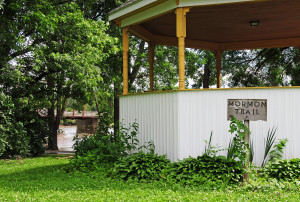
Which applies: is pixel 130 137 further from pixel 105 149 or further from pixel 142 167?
pixel 142 167

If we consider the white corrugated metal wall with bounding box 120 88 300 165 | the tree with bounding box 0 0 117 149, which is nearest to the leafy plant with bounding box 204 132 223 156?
the white corrugated metal wall with bounding box 120 88 300 165

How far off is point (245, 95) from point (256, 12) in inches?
130

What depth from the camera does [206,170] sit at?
7480mm

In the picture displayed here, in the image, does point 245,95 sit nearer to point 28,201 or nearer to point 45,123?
point 28,201

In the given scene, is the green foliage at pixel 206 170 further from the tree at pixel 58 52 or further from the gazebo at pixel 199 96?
the tree at pixel 58 52

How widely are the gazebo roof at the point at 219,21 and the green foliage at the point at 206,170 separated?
3666 millimetres

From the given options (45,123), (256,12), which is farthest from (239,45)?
(45,123)

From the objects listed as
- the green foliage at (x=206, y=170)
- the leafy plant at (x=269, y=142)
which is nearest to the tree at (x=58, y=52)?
the green foliage at (x=206, y=170)

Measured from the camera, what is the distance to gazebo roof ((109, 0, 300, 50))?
29.8 feet

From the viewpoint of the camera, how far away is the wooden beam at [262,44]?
530 inches

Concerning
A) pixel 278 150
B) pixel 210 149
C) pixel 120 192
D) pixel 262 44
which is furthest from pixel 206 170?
pixel 262 44

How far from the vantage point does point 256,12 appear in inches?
394

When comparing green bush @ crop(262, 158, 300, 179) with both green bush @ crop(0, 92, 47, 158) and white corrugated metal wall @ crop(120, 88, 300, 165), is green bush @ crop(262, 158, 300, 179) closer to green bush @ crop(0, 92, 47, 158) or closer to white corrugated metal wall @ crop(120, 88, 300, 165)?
white corrugated metal wall @ crop(120, 88, 300, 165)

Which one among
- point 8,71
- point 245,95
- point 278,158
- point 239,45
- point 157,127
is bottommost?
point 278,158
